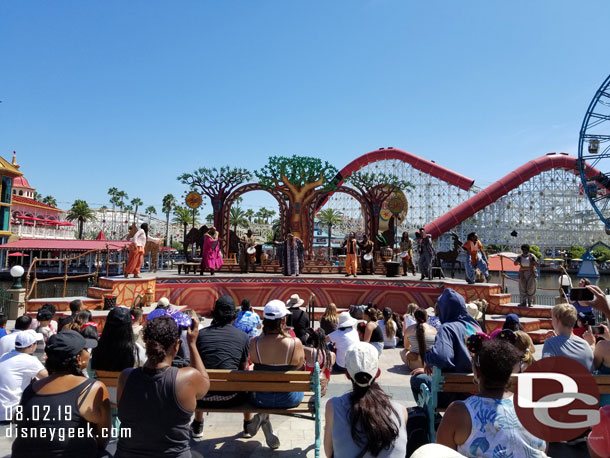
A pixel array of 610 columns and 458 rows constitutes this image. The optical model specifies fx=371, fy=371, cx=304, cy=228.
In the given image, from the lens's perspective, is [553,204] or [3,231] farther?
[553,204]

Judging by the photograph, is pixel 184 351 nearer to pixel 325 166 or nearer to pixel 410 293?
pixel 410 293

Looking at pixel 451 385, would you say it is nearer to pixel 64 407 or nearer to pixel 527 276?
pixel 64 407

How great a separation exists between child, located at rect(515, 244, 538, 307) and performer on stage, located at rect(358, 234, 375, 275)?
6934 mm

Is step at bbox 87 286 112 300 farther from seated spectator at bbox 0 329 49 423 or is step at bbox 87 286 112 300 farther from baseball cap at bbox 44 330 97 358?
baseball cap at bbox 44 330 97 358

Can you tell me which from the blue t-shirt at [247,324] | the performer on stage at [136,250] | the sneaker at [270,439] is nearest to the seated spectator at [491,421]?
the sneaker at [270,439]

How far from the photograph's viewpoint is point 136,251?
11.6 metres

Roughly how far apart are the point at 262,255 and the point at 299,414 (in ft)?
54.1

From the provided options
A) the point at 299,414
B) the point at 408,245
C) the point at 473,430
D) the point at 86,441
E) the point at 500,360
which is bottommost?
the point at 299,414

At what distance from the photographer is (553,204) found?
41.7 m

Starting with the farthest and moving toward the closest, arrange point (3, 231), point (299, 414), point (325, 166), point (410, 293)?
point (3, 231) → point (325, 166) → point (410, 293) → point (299, 414)

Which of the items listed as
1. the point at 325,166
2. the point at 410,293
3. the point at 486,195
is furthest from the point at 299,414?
the point at 486,195

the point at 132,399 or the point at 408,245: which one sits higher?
the point at 408,245

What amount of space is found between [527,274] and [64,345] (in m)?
10.3

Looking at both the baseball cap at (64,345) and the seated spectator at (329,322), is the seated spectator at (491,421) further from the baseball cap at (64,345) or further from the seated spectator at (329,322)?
the seated spectator at (329,322)
